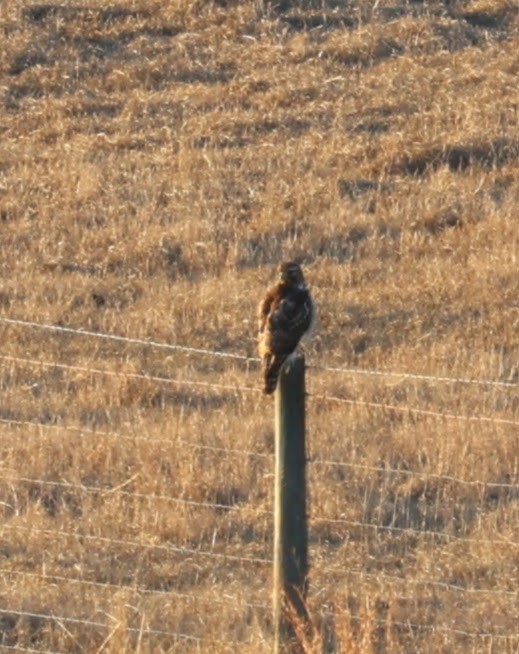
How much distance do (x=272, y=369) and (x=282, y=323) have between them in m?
0.36

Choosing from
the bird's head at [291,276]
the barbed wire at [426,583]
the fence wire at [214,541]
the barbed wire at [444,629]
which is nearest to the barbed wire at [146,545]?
the fence wire at [214,541]

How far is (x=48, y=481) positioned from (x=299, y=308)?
1729mm

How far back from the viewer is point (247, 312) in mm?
10602

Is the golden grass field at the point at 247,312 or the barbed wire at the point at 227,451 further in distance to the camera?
the barbed wire at the point at 227,451

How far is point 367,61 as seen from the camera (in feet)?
50.9

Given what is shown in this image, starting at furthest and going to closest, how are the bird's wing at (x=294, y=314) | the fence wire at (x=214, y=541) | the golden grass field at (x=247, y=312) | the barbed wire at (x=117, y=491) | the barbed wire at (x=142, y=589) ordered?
1. the barbed wire at (x=117, y=491)
2. the golden grass field at (x=247, y=312)
3. the barbed wire at (x=142, y=589)
4. the bird's wing at (x=294, y=314)
5. the fence wire at (x=214, y=541)

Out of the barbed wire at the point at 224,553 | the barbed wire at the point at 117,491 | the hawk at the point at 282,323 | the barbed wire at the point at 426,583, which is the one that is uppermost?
the hawk at the point at 282,323

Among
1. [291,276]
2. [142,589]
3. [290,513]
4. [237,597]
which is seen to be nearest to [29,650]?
[142,589]

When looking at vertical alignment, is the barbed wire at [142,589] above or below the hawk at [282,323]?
below

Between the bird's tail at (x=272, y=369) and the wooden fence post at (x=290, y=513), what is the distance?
0.72 m

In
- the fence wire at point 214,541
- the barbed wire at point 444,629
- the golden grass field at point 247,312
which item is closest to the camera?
the barbed wire at point 444,629

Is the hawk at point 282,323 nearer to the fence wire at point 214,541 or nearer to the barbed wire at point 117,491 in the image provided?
the fence wire at point 214,541

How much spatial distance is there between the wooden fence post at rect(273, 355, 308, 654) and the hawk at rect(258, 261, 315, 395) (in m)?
0.73

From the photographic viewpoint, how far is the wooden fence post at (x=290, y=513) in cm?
495
